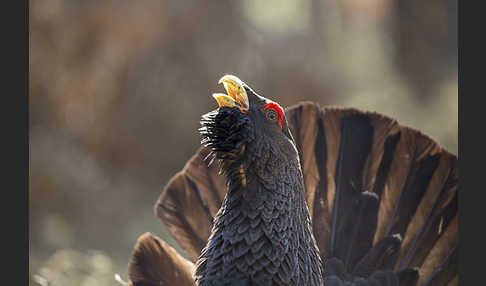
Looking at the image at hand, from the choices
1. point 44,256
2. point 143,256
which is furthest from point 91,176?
point 143,256

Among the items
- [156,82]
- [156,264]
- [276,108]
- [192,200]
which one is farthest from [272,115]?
[156,82]

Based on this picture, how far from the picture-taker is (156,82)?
3771 mm

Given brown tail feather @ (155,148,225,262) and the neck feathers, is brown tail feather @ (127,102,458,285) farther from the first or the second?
the neck feathers

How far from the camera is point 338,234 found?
66.6 inches

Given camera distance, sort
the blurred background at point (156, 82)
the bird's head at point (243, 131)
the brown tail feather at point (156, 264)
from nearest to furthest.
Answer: the bird's head at point (243, 131) → the brown tail feather at point (156, 264) → the blurred background at point (156, 82)

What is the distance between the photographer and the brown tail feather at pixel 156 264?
5.34ft

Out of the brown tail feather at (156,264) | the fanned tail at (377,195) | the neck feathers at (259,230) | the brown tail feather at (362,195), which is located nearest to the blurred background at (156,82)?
the brown tail feather at (156,264)

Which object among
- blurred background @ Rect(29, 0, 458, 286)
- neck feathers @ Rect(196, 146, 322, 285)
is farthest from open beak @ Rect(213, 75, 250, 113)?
blurred background @ Rect(29, 0, 458, 286)

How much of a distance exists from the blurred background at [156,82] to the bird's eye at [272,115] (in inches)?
82.2

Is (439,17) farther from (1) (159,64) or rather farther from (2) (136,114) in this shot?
(2) (136,114)

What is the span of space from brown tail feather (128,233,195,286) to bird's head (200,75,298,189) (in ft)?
1.58

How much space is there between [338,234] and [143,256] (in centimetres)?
62

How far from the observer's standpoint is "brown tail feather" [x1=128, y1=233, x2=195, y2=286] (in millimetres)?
1627

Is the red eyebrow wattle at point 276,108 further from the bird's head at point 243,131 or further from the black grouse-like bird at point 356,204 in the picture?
the black grouse-like bird at point 356,204
